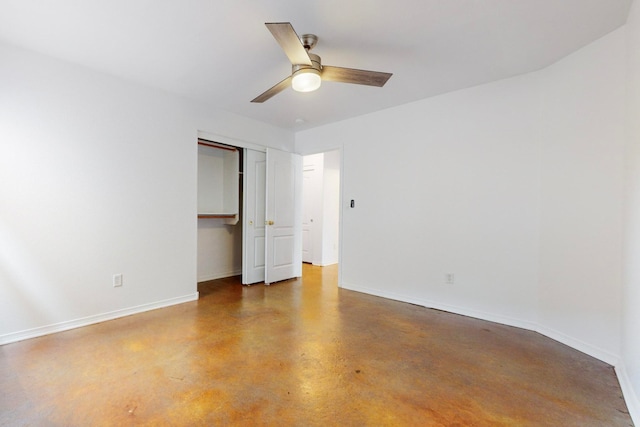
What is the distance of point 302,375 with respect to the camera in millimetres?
2031

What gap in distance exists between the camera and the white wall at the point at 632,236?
69.6 inches

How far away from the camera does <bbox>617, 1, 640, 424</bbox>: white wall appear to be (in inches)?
69.6

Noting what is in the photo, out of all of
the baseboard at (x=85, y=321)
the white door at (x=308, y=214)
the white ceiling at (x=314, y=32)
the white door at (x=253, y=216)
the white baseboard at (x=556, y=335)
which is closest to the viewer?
the white baseboard at (x=556, y=335)

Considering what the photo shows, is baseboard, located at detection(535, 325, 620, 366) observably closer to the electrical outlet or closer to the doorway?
the doorway

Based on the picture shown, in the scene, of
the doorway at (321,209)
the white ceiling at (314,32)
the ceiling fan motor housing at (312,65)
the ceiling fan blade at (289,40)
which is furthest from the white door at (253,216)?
the ceiling fan blade at (289,40)

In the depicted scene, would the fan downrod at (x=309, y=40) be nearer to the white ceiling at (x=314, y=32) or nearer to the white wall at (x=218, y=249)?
the white ceiling at (x=314, y=32)

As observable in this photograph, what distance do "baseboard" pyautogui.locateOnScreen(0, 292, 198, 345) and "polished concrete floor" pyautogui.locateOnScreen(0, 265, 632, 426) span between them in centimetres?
10

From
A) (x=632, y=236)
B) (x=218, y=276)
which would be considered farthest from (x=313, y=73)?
(x=218, y=276)

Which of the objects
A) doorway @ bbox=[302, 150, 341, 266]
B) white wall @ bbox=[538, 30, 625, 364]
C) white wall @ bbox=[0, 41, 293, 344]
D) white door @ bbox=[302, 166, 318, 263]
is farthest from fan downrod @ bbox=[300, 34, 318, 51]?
white door @ bbox=[302, 166, 318, 263]

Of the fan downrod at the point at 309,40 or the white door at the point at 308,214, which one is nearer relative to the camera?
the fan downrod at the point at 309,40

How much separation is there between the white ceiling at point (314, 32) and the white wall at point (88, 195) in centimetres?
33

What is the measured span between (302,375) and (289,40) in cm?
225

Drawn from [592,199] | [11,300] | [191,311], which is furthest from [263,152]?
[592,199]

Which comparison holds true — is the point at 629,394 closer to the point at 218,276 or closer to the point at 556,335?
the point at 556,335
